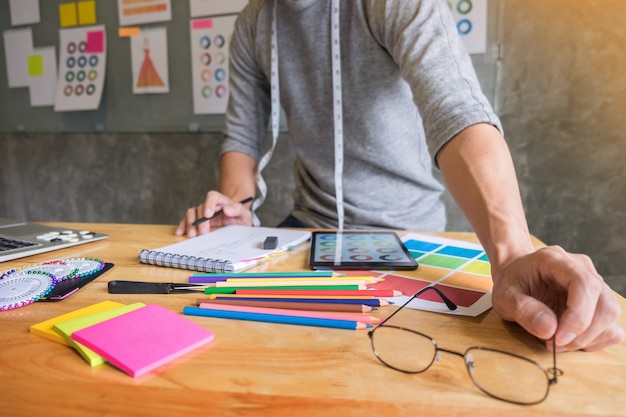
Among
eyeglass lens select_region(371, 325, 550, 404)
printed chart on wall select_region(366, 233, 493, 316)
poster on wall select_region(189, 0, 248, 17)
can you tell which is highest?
poster on wall select_region(189, 0, 248, 17)

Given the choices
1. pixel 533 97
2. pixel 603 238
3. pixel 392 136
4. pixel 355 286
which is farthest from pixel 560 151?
pixel 355 286

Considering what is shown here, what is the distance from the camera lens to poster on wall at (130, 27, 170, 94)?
166 centimetres

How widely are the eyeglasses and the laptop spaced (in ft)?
1.84

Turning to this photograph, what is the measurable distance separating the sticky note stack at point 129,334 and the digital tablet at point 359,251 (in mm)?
224

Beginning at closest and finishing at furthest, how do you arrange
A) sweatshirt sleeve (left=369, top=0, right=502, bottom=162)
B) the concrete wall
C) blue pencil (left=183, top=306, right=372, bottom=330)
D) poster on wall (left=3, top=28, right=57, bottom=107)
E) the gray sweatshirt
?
blue pencil (left=183, top=306, right=372, bottom=330)
sweatshirt sleeve (left=369, top=0, right=502, bottom=162)
the gray sweatshirt
the concrete wall
poster on wall (left=3, top=28, right=57, bottom=107)

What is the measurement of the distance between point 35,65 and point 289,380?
2.06 meters

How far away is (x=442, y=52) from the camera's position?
0.71 meters

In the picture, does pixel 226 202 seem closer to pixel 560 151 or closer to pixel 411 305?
pixel 411 305

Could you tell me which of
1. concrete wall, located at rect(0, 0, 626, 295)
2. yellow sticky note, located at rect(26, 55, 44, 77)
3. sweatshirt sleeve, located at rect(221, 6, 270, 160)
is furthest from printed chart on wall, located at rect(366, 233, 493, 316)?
yellow sticky note, located at rect(26, 55, 44, 77)

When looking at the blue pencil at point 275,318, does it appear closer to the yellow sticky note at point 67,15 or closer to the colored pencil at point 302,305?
the colored pencil at point 302,305

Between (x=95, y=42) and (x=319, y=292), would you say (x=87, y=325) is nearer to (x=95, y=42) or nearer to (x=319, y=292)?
(x=319, y=292)

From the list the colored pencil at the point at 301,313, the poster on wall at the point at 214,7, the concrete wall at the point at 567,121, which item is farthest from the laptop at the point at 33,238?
the poster on wall at the point at 214,7

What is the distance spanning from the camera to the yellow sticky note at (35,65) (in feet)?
6.05

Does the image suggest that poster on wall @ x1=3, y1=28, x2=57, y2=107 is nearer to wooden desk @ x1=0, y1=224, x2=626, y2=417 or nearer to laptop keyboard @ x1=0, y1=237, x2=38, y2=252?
laptop keyboard @ x1=0, y1=237, x2=38, y2=252
